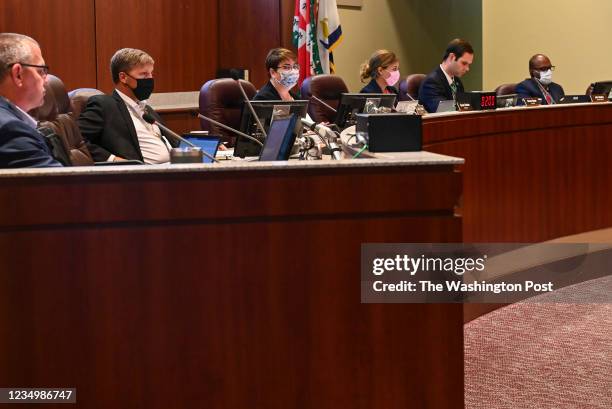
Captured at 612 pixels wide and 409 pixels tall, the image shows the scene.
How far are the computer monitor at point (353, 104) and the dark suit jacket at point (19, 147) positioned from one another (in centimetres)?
265

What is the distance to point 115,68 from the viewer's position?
4645 mm

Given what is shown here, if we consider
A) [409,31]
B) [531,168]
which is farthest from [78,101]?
[409,31]

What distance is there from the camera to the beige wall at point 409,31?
31.1 feet

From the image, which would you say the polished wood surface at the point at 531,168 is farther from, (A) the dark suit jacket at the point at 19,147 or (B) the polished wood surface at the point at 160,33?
(B) the polished wood surface at the point at 160,33

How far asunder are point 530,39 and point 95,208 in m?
8.25

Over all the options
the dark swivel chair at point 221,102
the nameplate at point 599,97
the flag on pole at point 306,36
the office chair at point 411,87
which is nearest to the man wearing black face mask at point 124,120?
the dark swivel chair at point 221,102

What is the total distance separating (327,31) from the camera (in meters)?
8.36

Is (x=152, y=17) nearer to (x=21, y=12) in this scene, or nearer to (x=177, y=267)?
(x=21, y=12)

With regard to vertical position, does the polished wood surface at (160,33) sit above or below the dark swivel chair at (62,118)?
above

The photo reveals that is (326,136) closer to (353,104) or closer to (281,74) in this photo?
(353,104)

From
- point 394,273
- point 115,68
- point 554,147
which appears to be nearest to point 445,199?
point 394,273

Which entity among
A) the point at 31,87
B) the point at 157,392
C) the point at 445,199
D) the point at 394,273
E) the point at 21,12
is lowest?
the point at 157,392

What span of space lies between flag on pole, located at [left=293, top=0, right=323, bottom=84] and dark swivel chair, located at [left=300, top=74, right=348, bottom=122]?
1.70m

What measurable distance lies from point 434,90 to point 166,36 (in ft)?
7.48
